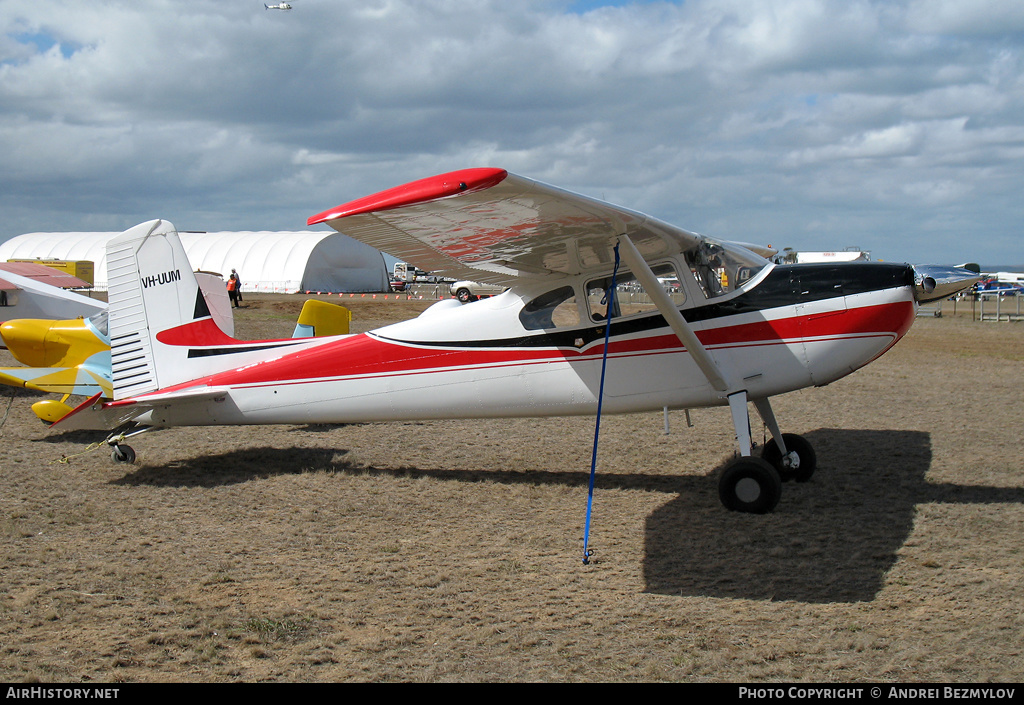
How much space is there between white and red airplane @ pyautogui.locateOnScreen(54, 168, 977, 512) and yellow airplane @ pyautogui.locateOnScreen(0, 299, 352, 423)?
2527 millimetres

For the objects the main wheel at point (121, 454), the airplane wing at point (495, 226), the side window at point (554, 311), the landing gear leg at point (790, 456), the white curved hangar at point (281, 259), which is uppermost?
the white curved hangar at point (281, 259)

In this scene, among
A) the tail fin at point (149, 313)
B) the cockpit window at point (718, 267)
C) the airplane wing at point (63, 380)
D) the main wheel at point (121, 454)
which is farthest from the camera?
the airplane wing at point (63, 380)

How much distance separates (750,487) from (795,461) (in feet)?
4.01

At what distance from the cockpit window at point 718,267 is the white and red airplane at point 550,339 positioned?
1cm

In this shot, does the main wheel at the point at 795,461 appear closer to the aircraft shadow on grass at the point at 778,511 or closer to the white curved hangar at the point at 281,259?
the aircraft shadow on grass at the point at 778,511

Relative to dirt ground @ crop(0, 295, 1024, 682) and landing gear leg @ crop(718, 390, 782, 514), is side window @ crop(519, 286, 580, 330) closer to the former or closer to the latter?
dirt ground @ crop(0, 295, 1024, 682)

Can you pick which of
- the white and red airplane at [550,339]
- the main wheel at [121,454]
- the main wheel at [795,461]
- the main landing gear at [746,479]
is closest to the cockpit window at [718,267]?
the white and red airplane at [550,339]

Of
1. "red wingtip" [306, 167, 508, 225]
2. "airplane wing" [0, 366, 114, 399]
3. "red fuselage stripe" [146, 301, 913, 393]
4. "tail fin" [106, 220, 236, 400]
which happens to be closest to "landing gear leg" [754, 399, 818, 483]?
"red fuselage stripe" [146, 301, 913, 393]

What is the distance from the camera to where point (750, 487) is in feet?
19.7

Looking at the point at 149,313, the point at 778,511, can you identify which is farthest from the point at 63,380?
the point at 778,511

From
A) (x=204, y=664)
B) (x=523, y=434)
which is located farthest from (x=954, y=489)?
(x=204, y=664)

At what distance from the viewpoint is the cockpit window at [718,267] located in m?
6.51

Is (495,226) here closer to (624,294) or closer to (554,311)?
(554,311)

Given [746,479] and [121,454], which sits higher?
[121,454]
